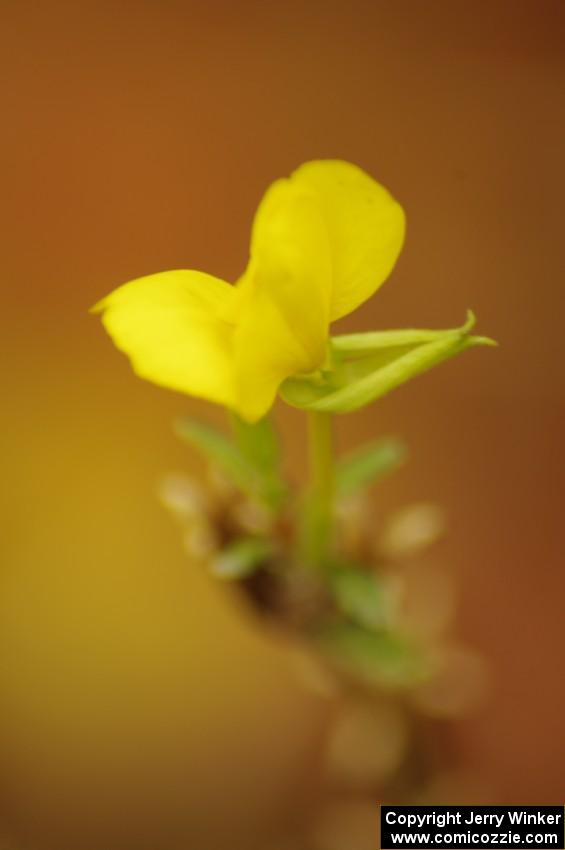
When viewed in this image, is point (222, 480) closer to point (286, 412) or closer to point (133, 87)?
point (286, 412)

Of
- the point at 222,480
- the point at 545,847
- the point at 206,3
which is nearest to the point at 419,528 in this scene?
the point at 222,480

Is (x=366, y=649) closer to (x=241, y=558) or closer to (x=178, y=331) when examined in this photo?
(x=241, y=558)

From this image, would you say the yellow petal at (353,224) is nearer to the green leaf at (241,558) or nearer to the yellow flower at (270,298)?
the yellow flower at (270,298)

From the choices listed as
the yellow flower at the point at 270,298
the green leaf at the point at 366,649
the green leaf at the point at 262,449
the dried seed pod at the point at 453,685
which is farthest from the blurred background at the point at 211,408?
the yellow flower at the point at 270,298

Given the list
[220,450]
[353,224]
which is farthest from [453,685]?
[353,224]

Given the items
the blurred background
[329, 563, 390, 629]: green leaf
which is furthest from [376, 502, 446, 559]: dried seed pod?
the blurred background

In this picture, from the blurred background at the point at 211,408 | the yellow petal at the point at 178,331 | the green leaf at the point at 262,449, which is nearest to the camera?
the yellow petal at the point at 178,331
